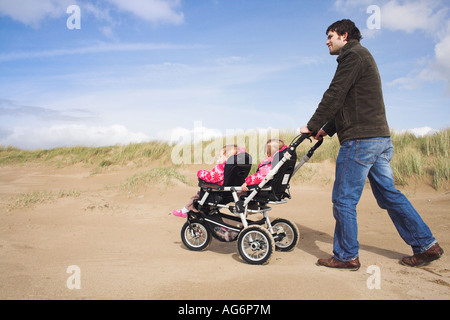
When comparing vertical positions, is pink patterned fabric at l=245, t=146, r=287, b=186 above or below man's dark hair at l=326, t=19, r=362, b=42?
below

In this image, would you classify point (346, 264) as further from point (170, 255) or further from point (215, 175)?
point (170, 255)

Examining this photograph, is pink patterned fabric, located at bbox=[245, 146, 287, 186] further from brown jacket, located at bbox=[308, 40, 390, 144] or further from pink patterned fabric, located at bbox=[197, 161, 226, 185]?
brown jacket, located at bbox=[308, 40, 390, 144]

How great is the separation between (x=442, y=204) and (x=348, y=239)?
16.1 ft

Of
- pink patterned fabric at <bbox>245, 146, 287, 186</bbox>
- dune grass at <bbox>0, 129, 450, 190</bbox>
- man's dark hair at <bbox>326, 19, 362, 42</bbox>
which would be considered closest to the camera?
man's dark hair at <bbox>326, 19, 362, 42</bbox>

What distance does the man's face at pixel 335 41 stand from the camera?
414cm

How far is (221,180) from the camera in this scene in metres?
4.88

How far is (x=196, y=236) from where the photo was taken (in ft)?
16.7

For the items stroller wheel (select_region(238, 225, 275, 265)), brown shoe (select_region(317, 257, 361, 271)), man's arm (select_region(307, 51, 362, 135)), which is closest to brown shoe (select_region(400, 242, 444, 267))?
brown shoe (select_region(317, 257, 361, 271))

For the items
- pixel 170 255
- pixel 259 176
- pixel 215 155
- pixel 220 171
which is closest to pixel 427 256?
pixel 259 176

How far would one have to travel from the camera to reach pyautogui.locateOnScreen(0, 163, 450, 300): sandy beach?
10.8ft

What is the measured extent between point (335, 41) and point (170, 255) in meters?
3.44

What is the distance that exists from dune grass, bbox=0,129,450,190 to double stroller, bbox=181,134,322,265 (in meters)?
4.99
